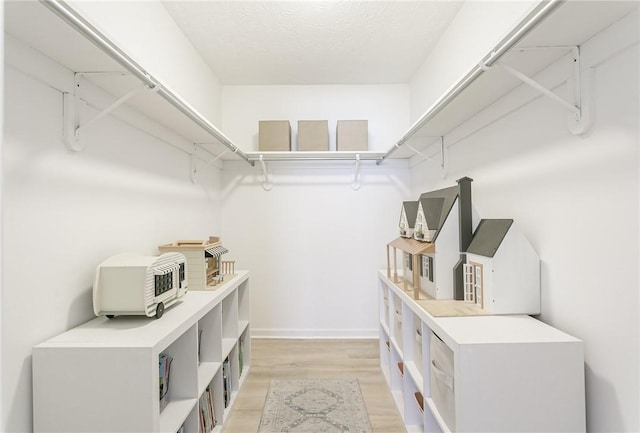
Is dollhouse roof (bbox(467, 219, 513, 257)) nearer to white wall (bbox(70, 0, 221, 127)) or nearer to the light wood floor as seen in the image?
the light wood floor

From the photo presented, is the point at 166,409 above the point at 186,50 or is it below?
below

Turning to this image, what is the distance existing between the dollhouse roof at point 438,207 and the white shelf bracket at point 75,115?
1.43 m

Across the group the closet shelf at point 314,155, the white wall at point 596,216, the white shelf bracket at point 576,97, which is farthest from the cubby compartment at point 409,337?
the closet shelf at point 314,155

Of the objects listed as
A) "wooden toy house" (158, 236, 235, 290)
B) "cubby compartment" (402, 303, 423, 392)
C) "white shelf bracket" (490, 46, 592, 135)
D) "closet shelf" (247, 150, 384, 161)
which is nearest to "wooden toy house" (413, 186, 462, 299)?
"cubby compartment" (402, 303, 423, 392)

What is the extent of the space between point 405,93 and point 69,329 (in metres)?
3.02

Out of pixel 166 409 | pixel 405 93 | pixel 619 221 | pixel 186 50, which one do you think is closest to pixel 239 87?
pixel 186 50

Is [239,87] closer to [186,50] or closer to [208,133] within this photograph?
[186,50]

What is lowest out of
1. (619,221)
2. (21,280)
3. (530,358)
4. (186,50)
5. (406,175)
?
(530,358)

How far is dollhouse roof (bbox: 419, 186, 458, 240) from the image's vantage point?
165 centimetres

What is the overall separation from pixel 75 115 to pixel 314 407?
1.98 meters

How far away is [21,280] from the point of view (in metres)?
1.04

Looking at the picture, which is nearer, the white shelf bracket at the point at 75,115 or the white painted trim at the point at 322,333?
the white shelf bracket at the point at 75,115

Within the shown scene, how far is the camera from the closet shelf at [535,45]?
0.90 metres

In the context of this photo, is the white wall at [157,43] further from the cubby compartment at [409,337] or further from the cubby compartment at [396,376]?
the cubby compartment at [396,376]
